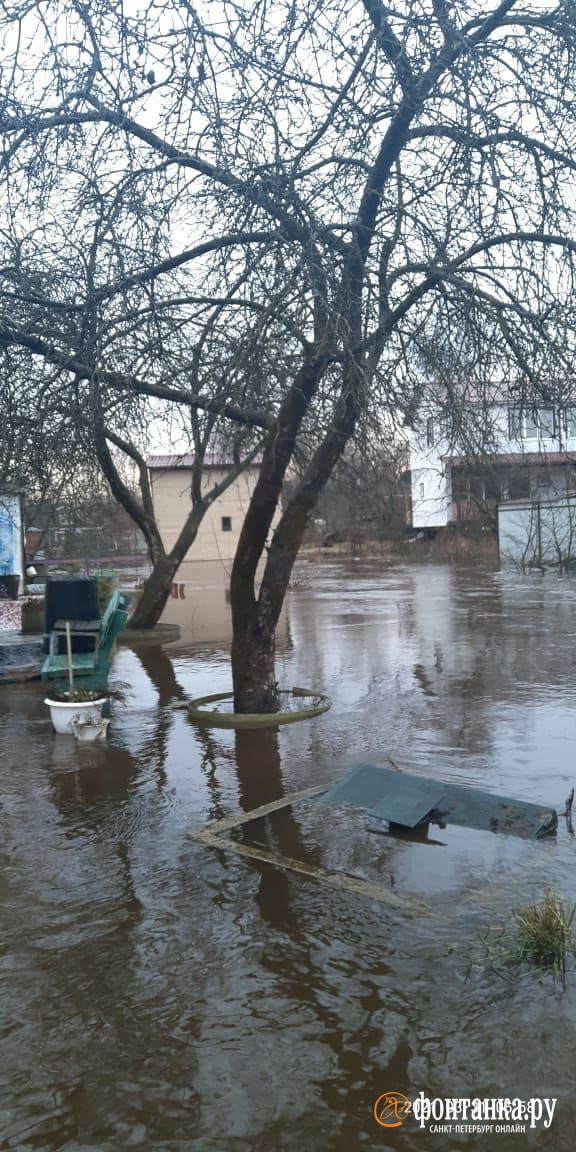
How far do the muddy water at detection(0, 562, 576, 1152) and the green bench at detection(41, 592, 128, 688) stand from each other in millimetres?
1062

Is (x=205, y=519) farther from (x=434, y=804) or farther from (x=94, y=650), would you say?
(x=434, y=804)

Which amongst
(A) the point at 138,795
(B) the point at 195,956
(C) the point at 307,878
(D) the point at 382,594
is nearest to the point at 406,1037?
(B) the point at 195,956

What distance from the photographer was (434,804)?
487cm

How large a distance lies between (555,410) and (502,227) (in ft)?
5.05

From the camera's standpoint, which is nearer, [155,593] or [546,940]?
[546,940]

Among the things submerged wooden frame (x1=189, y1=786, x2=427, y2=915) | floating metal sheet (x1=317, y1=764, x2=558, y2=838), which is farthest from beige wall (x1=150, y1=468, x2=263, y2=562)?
floating metal sheet (x1=317, y1=764, x2=558, y2=838)

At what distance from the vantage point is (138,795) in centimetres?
604

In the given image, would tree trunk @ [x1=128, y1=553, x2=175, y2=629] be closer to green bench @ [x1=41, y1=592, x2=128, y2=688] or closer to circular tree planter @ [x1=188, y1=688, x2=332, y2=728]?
green bench @ [x1=41, y1=592, x2=128, y2=688]

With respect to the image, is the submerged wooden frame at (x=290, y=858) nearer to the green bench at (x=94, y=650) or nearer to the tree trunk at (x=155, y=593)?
the green bench at (x=94, y=650)

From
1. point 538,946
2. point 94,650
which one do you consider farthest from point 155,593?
point 538,946

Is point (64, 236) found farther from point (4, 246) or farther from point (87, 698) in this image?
point (87, 698)

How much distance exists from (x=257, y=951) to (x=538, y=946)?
1.19 meters

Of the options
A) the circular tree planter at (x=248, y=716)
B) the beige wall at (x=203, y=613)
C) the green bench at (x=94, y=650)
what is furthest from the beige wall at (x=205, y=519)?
the circular tree planter at (x=248, y=716)

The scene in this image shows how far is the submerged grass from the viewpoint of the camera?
340 cm
